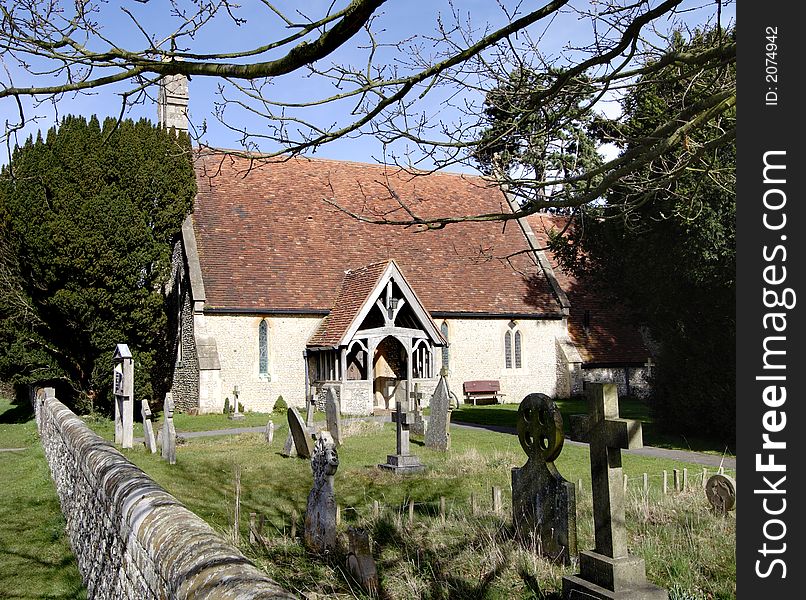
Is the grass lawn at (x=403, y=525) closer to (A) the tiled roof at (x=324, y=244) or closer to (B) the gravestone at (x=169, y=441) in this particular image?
(B) the gravestone at (x=169, y=441)

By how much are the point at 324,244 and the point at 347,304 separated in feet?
12.8

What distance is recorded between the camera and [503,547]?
7652mm

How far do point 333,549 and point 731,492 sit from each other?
446 cm

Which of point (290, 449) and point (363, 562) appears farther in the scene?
point (290, 449)

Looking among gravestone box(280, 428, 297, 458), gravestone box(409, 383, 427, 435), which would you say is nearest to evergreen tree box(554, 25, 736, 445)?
gravestone box(409, 383, 427, 435)

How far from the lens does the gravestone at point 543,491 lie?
25.5 ft

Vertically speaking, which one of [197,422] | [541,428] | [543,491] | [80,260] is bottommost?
[197,422]

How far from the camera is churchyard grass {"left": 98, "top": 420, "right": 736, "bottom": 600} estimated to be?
22.2 feet

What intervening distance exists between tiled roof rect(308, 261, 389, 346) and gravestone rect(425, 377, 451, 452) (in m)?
8.34

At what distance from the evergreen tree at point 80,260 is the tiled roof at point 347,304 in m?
5.34

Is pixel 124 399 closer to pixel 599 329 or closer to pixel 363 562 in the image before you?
pixel 363 562

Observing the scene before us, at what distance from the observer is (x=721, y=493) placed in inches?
346

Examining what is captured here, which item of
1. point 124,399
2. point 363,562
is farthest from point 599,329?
point 363,562
